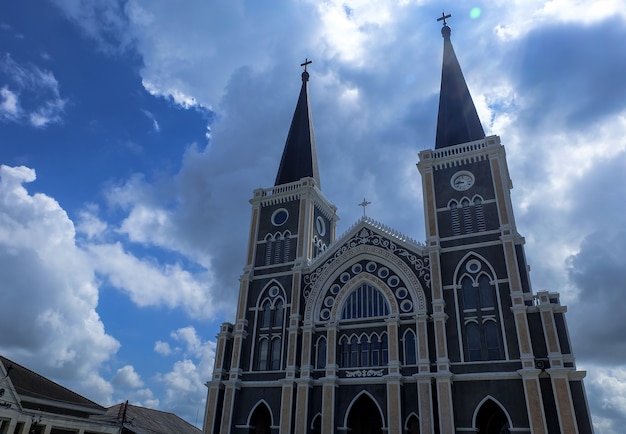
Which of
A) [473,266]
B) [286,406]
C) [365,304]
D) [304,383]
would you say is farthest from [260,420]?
[473,266]

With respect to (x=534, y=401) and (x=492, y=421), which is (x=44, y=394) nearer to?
(x=492, y=421)

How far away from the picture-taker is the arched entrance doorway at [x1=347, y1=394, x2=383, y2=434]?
26938 millimetres

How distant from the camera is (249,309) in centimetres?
3262

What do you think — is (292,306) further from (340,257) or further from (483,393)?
(483,393)

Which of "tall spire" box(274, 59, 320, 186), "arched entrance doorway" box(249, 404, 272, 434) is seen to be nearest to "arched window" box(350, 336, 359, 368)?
"arched entrance doorway" box(249, 404, 272, 434)

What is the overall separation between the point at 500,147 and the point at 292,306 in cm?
1710

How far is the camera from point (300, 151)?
40844 millimetres

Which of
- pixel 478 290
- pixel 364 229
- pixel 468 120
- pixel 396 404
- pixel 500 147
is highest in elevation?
pixel 468 120

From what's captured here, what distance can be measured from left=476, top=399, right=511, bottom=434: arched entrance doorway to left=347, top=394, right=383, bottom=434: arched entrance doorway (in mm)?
5543

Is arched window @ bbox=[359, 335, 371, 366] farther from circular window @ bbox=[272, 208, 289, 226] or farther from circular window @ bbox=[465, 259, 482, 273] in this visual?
circular window @ bbox=[272, 208, 289, 226]

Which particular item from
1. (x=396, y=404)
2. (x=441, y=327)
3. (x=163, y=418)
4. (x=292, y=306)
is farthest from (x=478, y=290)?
(x=163, y=418)

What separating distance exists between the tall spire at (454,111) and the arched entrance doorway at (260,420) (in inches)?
857

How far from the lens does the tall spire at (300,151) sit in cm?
3916

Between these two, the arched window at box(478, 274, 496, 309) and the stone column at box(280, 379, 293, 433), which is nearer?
the arched window at box(478, 274, 496, 309)
